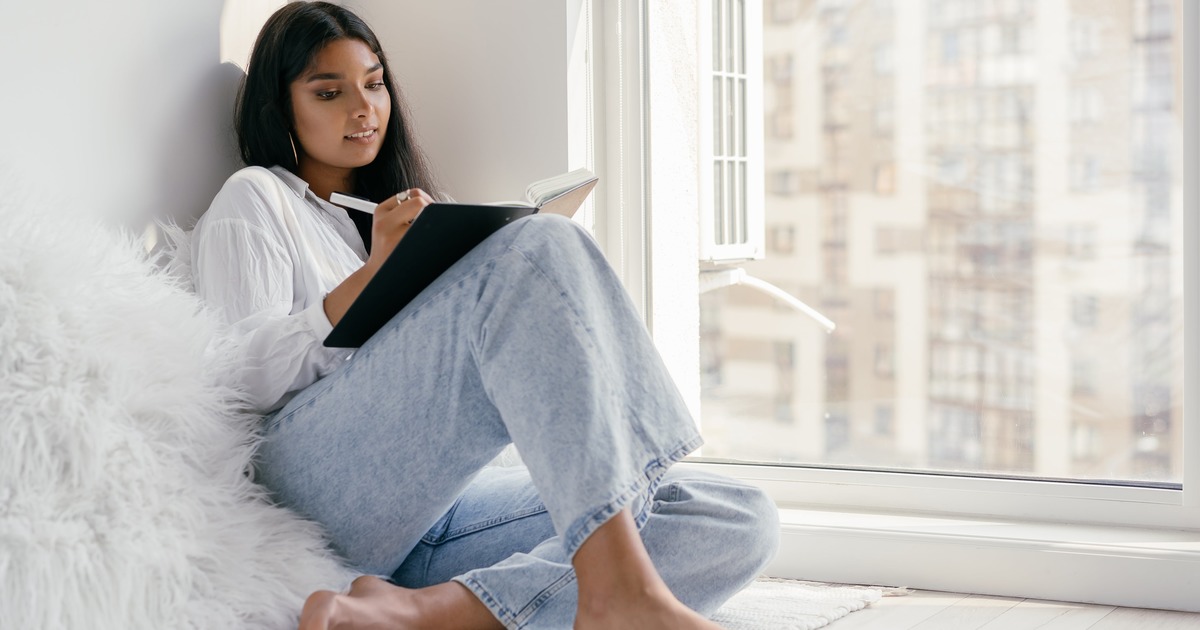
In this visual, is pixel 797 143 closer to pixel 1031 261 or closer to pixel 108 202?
pixel 1031 261

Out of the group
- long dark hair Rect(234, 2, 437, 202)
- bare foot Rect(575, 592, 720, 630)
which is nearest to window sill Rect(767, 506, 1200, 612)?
bare foot Rect(575, 592, 720, 630)

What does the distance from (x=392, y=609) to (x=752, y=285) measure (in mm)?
1152

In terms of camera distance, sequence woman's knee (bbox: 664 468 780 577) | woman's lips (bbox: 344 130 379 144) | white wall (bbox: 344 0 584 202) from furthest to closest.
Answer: white wall (bbox: 344 0 584 202) < woman's lips (bbox: 344 130 379 144) < woman's knee (bbox: 664 468 780 577)

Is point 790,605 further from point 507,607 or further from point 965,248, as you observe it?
point 965,248

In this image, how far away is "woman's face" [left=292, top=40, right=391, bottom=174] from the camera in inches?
69.9

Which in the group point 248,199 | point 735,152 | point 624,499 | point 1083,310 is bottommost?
point 624,499

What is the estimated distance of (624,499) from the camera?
3.58 feet

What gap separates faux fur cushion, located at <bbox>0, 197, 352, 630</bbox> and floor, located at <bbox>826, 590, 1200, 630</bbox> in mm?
848

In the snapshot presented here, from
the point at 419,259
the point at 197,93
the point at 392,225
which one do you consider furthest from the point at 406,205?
the point at 197,93

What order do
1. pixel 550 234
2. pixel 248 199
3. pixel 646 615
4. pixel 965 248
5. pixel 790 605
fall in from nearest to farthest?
1. pixel 646 615
2. pixel 550 234
3. pixel 248 199
4. pixel 790 605
5. pixel 965 248

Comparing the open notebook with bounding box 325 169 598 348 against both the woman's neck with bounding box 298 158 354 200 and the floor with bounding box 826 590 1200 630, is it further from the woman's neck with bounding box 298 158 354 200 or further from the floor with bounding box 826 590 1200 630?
the floor with bounding box 826 590 1200 630

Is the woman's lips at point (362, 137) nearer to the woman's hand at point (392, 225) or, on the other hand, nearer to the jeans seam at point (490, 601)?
the woman's hand at point (392, 225)

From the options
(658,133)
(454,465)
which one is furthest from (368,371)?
(658,133)

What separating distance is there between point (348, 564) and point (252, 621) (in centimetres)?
19
